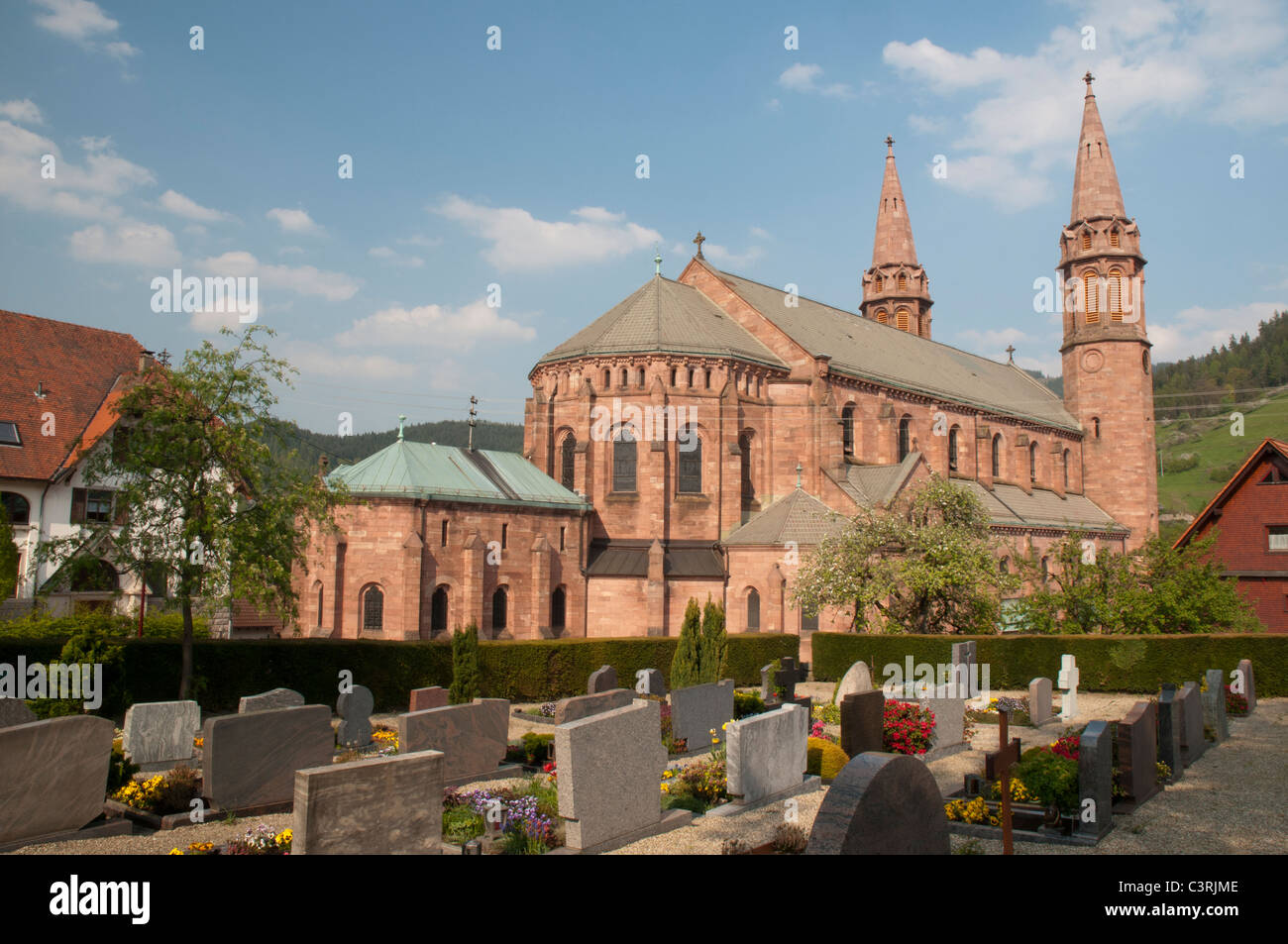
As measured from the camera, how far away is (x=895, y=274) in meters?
65.0

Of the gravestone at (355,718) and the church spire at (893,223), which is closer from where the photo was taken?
the gravestone at (355,718)

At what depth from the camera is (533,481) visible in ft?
124

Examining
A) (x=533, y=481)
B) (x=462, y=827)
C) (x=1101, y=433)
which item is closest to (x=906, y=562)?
(x=533, y=481)

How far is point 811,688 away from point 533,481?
1506 centimetres

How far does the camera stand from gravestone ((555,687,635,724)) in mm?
15758

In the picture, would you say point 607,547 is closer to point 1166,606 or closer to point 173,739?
point 1166,606

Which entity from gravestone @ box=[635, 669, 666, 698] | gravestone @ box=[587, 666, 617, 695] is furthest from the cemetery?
gravestone @ box=[635, 669, 666, 698]

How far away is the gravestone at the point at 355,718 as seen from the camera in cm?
1697

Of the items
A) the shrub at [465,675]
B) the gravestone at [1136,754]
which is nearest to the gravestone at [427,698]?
the shrub at [465,675]

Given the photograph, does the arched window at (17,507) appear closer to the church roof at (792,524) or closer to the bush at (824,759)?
the church roof at (792,524)

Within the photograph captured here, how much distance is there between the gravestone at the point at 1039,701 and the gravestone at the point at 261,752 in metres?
15.1

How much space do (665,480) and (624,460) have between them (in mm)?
2537

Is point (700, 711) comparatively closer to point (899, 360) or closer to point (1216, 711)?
point (1216, 711)

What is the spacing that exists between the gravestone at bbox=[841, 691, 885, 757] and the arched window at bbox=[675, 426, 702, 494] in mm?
23977
